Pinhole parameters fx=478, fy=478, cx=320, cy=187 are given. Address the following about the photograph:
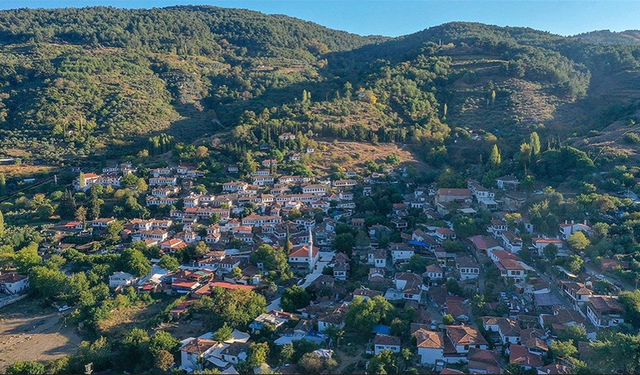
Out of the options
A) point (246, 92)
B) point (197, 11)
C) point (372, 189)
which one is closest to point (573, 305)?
point (372, 189)

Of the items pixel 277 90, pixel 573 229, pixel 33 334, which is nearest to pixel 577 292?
pixel 573 229

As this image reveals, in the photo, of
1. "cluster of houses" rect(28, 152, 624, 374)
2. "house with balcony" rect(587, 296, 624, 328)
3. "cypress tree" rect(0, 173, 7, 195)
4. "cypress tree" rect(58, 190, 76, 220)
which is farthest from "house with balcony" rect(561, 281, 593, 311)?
"cypress tree" rect(0, 173, 7, 195)

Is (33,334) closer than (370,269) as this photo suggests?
Yes

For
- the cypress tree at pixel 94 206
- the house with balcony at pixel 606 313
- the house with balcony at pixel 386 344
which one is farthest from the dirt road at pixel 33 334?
the house with balcony at pixel 606 313

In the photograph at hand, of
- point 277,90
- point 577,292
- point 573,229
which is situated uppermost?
point 277,90

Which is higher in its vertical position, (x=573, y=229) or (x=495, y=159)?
(x=495, y=159)

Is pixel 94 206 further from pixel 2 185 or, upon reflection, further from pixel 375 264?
pixel 375 264
